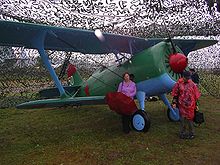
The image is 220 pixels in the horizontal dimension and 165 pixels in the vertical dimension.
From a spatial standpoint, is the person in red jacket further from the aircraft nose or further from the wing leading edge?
the wing leading edge

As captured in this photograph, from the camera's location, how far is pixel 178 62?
591 centimetres

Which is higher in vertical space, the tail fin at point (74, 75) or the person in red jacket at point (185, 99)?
the tail fin at point (74, 75)

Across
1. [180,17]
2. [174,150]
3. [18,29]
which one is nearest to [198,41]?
[180,17]

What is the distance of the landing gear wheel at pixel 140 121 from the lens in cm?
593

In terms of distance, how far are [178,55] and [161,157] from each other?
2176 mm

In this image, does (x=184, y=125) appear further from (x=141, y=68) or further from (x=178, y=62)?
(x=141, y=68)

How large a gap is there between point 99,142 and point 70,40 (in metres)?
3.06

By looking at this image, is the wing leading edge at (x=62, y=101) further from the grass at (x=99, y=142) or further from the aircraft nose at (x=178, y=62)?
the aircraft nose at (x=178, y=62)

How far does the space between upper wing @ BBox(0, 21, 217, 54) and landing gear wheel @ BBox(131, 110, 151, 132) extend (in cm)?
201

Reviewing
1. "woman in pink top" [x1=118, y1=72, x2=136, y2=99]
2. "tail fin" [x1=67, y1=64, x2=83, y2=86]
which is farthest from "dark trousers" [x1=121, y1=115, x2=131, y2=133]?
"tail fin" [x1=67, y1=64, x2=83, y2=86]

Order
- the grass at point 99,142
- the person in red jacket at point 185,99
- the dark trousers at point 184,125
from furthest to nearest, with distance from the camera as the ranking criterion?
1. the dark trousers at point 184,125
2. the person in red jacket at point 185,99
3. the grass at point 99,142

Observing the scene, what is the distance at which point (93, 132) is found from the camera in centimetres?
648

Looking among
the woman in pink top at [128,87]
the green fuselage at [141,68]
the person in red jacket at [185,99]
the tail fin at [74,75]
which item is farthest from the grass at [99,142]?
the tail fin at [74,75]

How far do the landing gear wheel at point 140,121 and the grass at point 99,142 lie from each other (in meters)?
0.13
